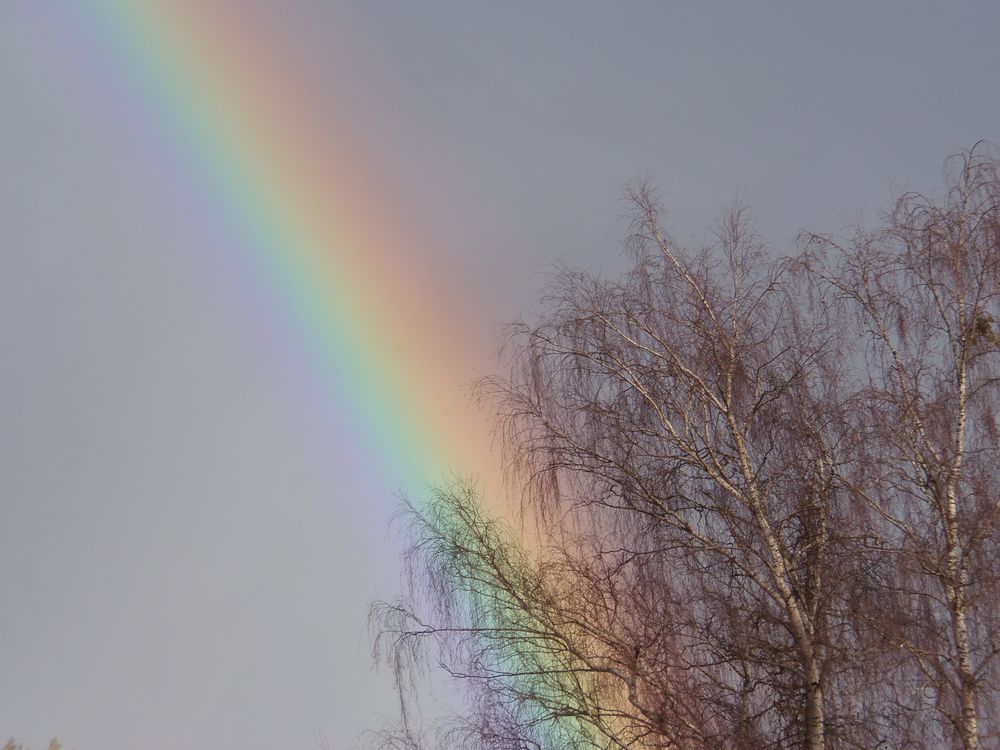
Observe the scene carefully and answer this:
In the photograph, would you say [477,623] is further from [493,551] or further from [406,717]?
[406,717]

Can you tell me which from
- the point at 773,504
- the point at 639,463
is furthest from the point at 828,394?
the point at 639,463

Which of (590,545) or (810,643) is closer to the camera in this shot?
(810,643)

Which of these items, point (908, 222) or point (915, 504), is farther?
point (908, 222)

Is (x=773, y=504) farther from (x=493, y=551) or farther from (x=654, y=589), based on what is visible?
(x=493, y=551)

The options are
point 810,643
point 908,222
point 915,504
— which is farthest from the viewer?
point 908,222

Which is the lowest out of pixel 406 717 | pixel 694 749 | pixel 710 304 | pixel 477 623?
pixel 694 749

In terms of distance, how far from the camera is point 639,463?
1014 centimetres

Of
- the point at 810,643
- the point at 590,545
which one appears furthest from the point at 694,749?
the point at 590,545

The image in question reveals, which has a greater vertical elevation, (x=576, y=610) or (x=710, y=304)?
(x=710, y=304)

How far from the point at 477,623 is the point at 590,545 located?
1355 millimetres

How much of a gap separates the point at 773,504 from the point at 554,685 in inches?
105

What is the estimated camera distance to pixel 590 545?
10.2 meters

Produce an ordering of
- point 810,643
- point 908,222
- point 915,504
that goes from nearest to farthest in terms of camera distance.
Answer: point 810,643 → point 915,504 → point 908,222

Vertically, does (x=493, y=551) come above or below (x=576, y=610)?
above
